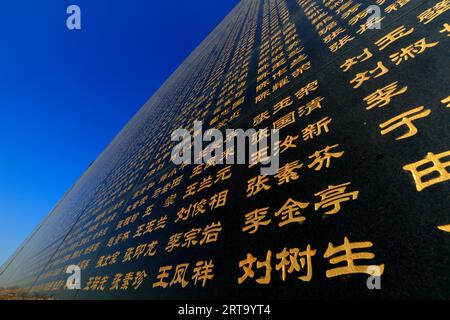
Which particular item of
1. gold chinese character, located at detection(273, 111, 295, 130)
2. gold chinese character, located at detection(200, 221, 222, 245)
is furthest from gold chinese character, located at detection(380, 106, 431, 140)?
gold chinese character, located at detection(200, 221, 222, 245)

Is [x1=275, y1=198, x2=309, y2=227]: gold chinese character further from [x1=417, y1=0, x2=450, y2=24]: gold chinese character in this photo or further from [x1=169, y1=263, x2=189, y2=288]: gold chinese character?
[x1=417, y1=0, x2=450, y2=24]: gold chinese character

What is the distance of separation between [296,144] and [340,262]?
922 millimetres

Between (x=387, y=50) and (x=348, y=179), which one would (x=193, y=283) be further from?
(x=387, y=50)

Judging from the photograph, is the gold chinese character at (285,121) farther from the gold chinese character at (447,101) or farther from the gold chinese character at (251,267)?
the gold chinese character at (251,267)

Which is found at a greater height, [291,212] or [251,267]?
[291,212]

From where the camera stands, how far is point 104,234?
4.06 meters

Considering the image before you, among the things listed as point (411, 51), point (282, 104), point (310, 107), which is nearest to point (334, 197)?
point (310, 107)

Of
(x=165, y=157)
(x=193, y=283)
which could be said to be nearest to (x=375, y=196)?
(x=193, y=283)

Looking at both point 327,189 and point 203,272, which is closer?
point 327,189

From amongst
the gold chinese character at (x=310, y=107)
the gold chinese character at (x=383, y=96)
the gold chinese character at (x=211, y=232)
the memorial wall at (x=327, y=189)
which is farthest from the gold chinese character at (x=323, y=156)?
the gold chinese character at (x=211, y=232)

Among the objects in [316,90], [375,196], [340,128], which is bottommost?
[375,196]

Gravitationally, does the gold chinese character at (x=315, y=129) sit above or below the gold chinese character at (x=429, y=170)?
above

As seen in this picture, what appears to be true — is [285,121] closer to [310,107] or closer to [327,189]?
[310,107]

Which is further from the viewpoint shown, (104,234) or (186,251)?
(104,234)
